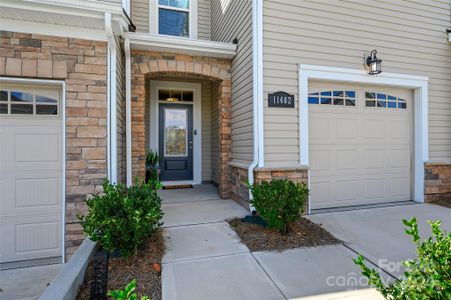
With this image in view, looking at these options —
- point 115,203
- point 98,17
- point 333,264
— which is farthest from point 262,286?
point 98,17

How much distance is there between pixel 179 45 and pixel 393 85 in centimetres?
406

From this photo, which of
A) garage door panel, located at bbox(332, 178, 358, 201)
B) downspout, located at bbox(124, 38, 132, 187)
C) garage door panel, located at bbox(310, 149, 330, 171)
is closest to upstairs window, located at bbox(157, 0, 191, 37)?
downspout, located at bbox(124, 38, 132, 187)

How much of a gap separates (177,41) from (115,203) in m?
3.16

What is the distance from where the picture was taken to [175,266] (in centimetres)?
246

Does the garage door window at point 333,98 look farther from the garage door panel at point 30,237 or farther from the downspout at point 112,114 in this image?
the garage door panel at point 30,237

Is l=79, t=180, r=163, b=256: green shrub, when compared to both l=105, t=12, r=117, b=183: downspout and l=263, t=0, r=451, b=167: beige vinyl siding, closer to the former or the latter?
l=105, t=12, r=117, b=183: downspout

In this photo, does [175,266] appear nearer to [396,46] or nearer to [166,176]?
[166,176]

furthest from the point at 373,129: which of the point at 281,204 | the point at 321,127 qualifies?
the point at 281,204

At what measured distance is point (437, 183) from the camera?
4.92 meters

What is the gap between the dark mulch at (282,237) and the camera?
115 inches

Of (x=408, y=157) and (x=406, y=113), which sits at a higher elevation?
(x=406, y=113)

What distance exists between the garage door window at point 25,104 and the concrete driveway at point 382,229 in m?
4.24

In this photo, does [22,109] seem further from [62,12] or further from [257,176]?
[257,176]

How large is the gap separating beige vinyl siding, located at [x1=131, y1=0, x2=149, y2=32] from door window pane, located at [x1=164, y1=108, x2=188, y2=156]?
200 centimetres
